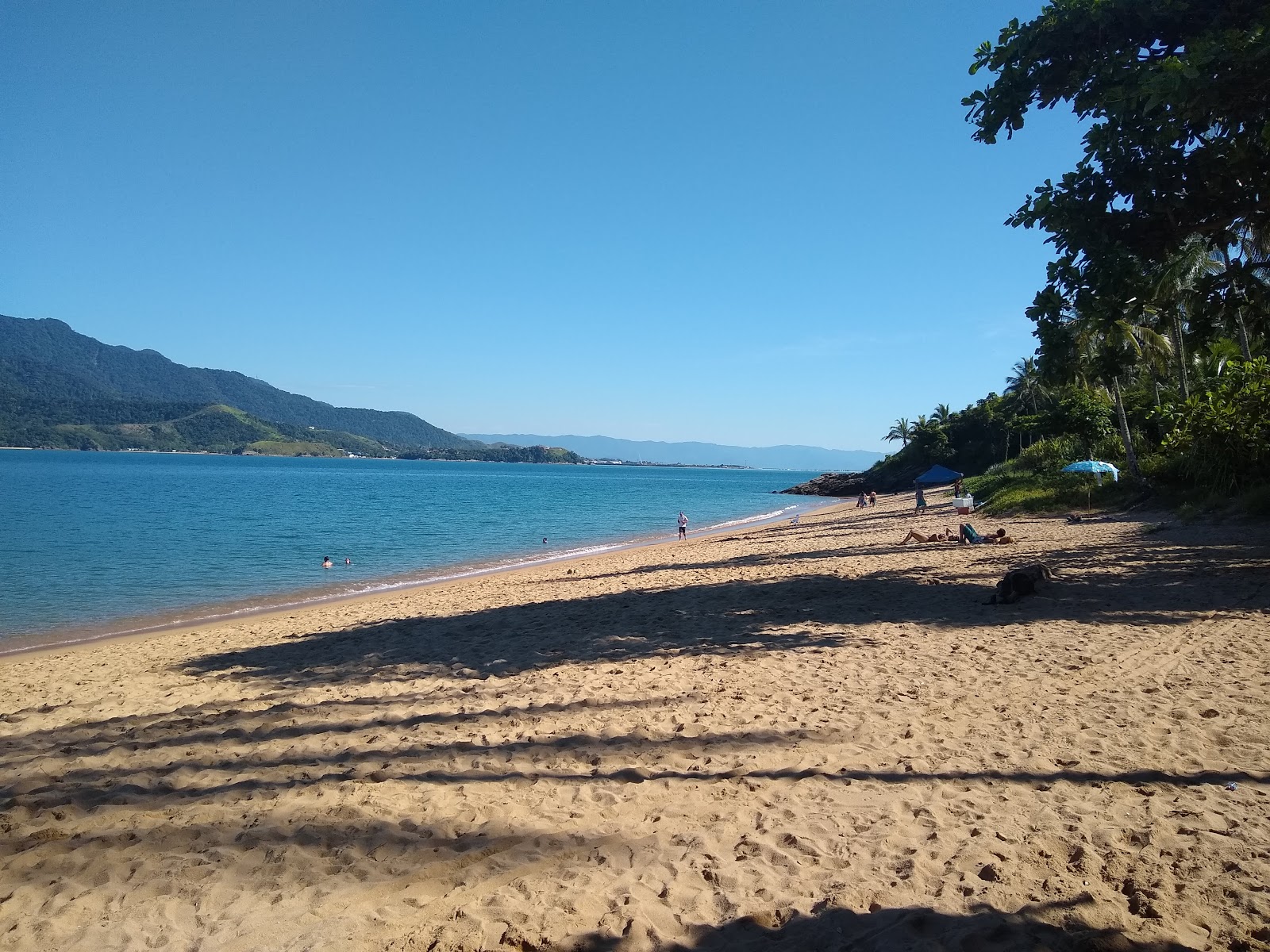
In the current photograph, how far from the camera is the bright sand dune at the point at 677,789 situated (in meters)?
3.48

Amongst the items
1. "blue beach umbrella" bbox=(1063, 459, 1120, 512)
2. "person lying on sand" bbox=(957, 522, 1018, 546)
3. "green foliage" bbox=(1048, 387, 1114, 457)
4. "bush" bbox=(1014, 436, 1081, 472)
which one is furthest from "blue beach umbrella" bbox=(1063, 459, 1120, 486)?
"person lying on sand" bbox=(957, 522, 1018, 546)

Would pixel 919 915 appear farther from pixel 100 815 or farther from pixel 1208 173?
pixel 1208 173

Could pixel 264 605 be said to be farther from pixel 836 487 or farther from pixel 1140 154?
pixel 836 487

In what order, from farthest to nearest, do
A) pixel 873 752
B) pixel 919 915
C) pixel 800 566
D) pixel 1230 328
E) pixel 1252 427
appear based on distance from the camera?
pixel 1252 427
pixel 800 566
pixel 1230 328
pixel 873 752
pixel 919 915

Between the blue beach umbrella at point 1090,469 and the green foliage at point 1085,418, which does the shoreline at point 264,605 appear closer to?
the blue beach umbrella at point 1090,469

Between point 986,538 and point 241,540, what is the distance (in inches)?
1119

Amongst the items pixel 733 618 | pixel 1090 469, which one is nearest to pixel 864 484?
pixel 1090 469

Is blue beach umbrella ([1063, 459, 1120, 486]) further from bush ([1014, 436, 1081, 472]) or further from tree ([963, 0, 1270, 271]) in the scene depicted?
tree ([963, 0, 1270, 271])

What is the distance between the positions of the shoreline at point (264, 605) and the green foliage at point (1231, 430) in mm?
18363

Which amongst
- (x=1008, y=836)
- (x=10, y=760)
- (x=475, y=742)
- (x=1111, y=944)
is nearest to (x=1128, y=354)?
(x=1008, y=836)

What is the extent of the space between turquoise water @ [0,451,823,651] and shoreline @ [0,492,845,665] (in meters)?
0.10

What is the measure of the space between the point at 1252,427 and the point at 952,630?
1551cm

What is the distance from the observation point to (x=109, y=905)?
389cm

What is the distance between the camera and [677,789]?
489 centimetres
